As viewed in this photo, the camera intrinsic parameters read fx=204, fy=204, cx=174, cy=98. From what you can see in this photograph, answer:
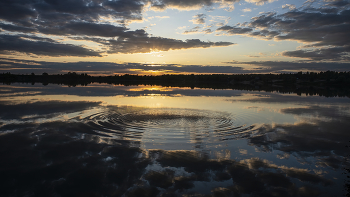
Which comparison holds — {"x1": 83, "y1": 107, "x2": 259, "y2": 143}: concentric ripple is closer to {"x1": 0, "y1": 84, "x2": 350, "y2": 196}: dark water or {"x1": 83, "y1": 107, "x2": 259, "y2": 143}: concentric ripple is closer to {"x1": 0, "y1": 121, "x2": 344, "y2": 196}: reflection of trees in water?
{"x1": 0, "y1": 84, "x2": 350, "y2": 196}: dark water

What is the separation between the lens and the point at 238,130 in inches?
417

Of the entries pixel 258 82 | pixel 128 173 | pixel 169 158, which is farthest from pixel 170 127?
pixel 258 82

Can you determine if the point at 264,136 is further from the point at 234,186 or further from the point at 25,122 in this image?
the point at 25,122

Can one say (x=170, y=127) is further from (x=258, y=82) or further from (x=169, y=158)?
(x=258, y=82)

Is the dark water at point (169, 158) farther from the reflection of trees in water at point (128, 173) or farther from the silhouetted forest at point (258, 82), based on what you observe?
the silhouetted forest at point (258, 82)

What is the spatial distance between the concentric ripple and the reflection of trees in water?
5.07 feet

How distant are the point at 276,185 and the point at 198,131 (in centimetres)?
519

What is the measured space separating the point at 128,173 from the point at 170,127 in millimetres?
5236

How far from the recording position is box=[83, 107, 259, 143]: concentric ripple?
9195 mm

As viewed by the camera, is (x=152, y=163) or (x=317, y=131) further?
(x=317, y=131)

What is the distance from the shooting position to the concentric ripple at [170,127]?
362 inches

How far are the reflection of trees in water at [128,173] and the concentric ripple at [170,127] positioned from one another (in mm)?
1545

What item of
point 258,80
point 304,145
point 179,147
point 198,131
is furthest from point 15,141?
point 258,80

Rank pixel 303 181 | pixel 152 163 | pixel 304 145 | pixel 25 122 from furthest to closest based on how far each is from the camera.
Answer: pixel 25 122 → pixel 304 145 → pixel 152 163 → pixel 303 181
